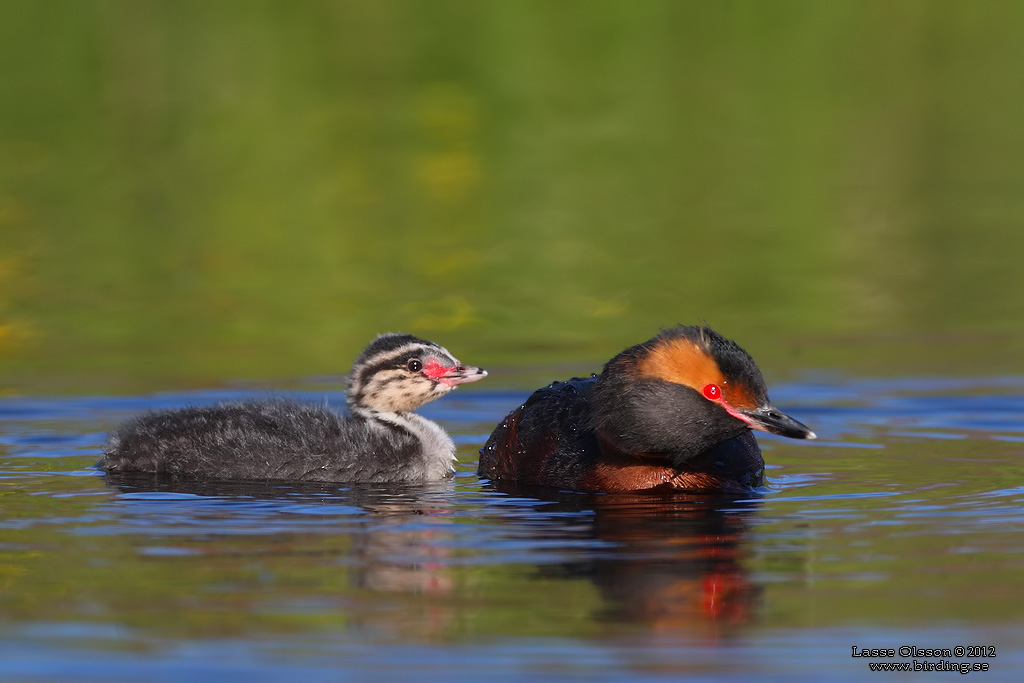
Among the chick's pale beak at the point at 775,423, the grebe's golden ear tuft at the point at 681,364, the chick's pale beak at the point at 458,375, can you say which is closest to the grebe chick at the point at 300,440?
the chick's pale beak at the point at 458,375

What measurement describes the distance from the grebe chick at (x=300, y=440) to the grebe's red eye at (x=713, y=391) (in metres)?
1.86

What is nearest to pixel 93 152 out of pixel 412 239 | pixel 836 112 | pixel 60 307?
pixel 412 239

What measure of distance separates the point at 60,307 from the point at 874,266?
25.1 feet

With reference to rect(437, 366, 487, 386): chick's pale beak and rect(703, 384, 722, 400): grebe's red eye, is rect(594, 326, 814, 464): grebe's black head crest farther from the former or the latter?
rect(437, 366, 487, 386): chick's pale beak

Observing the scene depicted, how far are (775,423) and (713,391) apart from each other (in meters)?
0.39

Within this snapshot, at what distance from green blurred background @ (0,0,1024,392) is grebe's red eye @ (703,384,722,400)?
3998 mm

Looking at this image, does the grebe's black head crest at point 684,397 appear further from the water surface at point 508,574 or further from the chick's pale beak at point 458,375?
the chick's pale beak at point 458,375

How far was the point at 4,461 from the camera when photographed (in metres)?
10.3

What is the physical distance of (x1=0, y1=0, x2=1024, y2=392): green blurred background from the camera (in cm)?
1428

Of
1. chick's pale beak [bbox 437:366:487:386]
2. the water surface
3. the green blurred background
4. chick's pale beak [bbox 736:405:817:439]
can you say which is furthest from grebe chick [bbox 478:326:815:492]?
the green blurred background

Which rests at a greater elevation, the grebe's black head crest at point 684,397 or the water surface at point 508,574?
the grebe's black head crest at point 684,397

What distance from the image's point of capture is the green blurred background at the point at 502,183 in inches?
562

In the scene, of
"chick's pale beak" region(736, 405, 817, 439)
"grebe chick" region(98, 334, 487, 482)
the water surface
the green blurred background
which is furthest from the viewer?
the green blurred background

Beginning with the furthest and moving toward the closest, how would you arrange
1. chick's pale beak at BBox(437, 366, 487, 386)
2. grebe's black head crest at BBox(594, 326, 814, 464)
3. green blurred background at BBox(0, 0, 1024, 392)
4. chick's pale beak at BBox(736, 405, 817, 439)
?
1. green blurred background at BBox(0, 0, 1024, 392)
2. chick's pale beak at BBox(437, 366, 487, 386)
3. grebe's black head crest at BBox(594, 326, 814, 464)
4. chick's pale beak at BBox(736, 405, 817, 439)
